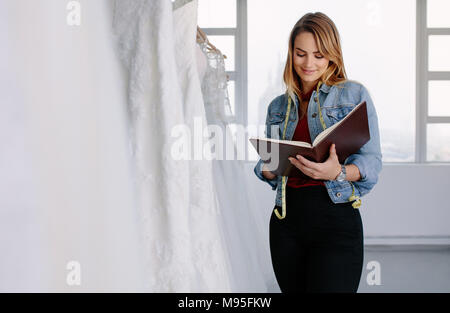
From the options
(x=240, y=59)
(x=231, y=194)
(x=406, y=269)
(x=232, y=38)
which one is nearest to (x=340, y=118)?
(x=231, y=194)

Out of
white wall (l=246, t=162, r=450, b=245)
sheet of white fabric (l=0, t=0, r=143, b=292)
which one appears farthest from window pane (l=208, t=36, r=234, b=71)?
sheet of white fabric (l=0, t=0, r=143, b=292)

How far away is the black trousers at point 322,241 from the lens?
94 cm

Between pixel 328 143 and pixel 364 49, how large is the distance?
106 inches

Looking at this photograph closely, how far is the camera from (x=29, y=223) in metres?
0.45

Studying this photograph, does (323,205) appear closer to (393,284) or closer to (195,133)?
(195,133)

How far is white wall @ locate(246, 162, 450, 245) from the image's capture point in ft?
10.3

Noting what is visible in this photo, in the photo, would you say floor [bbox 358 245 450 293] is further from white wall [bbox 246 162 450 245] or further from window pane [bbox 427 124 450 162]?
window pane [bbox 427 124 450 162]

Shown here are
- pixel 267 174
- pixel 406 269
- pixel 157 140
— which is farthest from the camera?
pixel 406 269

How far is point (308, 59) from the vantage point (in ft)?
3.25

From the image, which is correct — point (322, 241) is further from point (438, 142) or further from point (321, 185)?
point (438, 142)

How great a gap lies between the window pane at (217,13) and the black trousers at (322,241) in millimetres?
2670

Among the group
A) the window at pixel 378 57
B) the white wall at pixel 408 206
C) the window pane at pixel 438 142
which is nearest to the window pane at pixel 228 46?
the window at pixel 378 57
